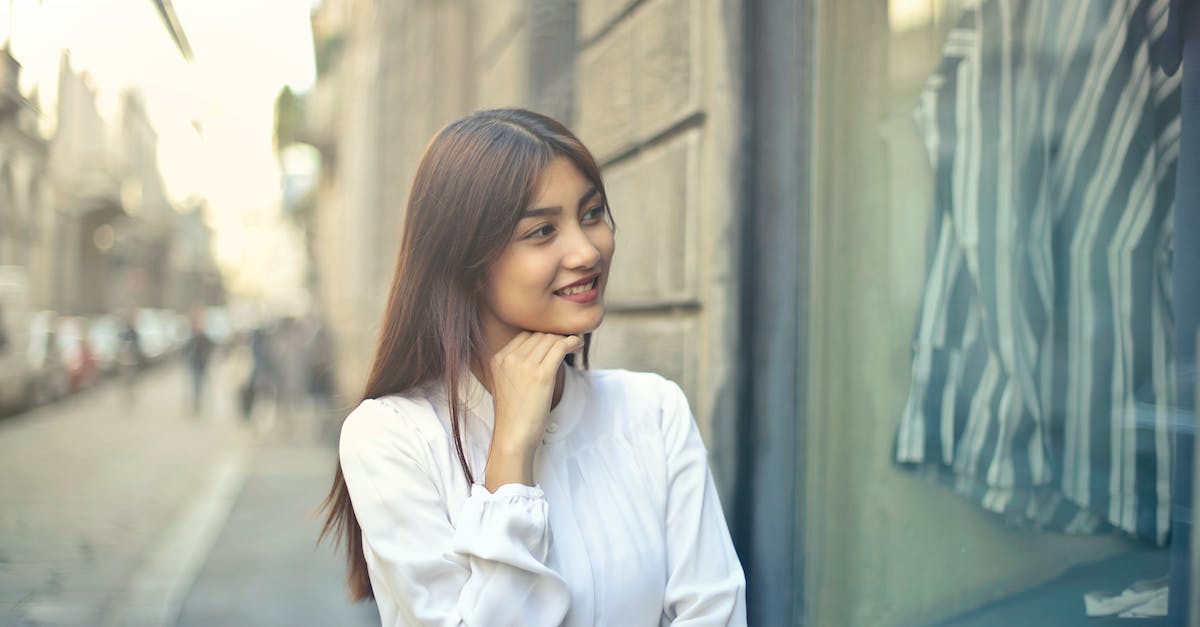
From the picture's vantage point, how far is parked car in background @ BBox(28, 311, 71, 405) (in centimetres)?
420

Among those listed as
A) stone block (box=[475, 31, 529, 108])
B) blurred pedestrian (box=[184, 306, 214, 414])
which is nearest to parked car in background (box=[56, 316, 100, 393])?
stone block (box=[475, 31, 529, 108])

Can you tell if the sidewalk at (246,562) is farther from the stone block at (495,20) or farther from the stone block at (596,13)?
the stone block at (495,20)

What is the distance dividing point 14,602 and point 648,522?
298 centimetres

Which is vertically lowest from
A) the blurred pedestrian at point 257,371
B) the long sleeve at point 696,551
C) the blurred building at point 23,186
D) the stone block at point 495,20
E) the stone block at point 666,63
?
the blurred pedestrian at point 257,371

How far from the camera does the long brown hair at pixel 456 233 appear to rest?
172 cm

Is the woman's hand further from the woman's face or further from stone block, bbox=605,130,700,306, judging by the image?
stone block, bbox=605,130,700,306

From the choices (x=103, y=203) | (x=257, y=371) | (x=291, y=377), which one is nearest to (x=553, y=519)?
(x=103, y=203)

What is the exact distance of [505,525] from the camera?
5.22 feet

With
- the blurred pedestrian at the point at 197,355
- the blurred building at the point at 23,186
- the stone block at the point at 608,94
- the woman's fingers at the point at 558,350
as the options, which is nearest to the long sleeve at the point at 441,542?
the woman's fingers at the point at 558,350

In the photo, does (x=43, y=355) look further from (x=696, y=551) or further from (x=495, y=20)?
(x=696, y=551)

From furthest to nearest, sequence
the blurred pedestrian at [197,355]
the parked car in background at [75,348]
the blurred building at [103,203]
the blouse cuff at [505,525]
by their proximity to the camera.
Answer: the blurred pedestrian at [197,355] < the parked car in background at [75,348] < the blurred building at [103,203] < the blouse cuff at [505,525]

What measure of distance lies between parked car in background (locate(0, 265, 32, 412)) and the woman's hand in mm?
2826

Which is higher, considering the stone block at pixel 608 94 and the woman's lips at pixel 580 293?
the stone block at pixel 608 94

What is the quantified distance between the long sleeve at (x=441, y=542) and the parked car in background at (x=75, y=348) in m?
3.33
